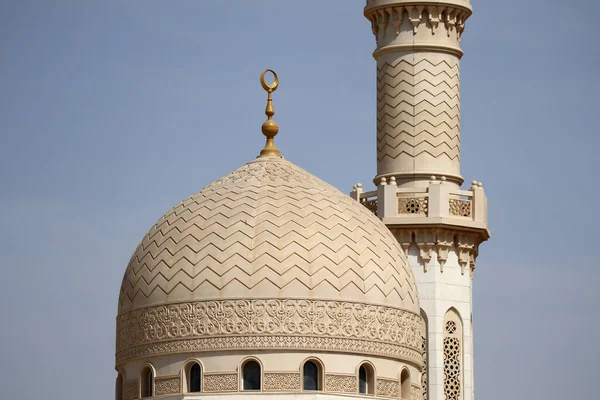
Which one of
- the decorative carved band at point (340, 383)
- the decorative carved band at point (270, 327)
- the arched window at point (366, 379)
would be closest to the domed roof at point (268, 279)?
the decorative carved band at point (270, 327)

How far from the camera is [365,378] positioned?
87.3ft

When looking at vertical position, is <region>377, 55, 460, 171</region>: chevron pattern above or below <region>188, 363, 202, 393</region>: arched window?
above

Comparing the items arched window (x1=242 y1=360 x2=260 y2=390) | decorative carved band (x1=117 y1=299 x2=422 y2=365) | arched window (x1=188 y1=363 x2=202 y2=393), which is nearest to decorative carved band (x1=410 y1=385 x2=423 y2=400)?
decorative carved band (x1=117 y1=299 x2=422 y2=365)

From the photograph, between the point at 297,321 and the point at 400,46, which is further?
the point at 400,46

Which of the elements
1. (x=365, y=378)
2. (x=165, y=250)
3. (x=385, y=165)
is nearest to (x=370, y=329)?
(x=365, y=378)

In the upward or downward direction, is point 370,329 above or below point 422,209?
below

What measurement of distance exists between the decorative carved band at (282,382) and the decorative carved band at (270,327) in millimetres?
347

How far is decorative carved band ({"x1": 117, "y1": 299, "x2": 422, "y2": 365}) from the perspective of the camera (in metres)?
26.1

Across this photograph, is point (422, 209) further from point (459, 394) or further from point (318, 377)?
point (318, 377)

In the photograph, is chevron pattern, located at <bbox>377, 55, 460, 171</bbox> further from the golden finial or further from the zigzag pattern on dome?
the golden finial

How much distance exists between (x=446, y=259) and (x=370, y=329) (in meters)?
4.19

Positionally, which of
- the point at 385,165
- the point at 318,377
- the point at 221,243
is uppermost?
the point at 385,165

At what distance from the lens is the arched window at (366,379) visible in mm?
26516

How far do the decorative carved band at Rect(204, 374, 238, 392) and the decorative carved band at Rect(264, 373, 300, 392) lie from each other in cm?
40
